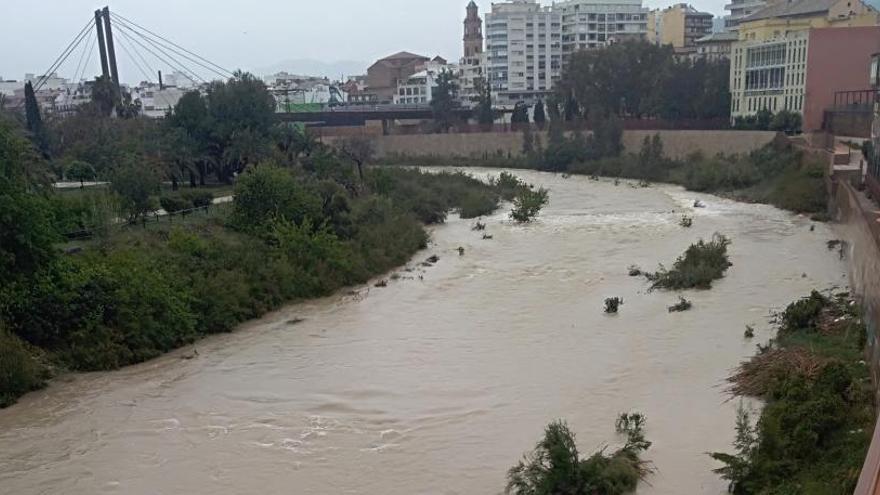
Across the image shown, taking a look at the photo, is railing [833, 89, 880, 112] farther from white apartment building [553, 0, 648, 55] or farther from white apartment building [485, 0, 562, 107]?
white apartment building [553, 0, 648, 55]

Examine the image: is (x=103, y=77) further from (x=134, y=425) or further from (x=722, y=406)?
(x=722, y=406)

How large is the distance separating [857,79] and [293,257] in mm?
28096

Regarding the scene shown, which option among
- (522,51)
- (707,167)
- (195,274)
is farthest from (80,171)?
(522,51)

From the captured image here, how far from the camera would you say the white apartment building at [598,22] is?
80500mm

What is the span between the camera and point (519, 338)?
47.4 ft

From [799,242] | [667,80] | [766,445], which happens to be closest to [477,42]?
[667,80]

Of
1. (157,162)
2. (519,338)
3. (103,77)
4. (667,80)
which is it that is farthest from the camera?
(667,80)

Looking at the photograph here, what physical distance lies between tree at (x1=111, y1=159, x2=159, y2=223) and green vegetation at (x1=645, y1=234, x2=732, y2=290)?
11778mm

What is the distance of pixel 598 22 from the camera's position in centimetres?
8144

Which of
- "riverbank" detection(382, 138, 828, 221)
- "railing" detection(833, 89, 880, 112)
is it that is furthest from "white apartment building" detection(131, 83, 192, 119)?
"railing" detection(833, 89, 880, 112)

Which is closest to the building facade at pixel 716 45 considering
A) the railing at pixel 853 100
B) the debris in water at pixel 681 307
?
the railing at pixel 853 100

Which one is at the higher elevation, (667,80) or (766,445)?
(667,80)

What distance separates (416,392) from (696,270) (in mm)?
8106

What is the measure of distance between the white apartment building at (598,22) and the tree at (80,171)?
2428 inches
